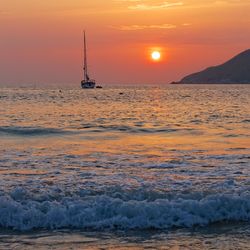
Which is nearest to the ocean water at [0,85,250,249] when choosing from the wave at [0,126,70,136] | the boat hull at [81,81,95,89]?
the wave at [0,126,70,136]

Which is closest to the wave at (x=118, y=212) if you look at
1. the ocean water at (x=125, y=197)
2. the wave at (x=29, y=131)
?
the ocean water at (x=125, y=197)

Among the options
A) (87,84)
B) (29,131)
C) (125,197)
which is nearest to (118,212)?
(125,197)

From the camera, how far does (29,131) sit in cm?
3002

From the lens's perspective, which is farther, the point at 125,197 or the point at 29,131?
the point at 29,131

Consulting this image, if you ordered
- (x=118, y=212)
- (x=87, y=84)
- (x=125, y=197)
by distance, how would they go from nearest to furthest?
(x=118, y=212) < (x=125, y=197) < (x=87, y=84)

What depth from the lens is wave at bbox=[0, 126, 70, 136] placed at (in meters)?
29.0

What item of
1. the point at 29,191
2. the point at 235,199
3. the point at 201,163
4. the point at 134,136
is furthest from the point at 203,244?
the point at 134,136

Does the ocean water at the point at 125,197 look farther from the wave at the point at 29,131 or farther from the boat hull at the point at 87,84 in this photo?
the boat hull at the point at 87,84

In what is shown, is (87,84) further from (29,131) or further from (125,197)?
(125,197)

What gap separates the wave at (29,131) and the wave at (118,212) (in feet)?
57.6

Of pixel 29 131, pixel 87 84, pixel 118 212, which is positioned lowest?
pixel 29 131

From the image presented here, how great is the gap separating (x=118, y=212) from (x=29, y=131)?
65.2ft

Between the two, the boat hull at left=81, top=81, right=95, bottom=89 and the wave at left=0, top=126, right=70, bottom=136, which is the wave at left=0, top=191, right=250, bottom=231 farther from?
the boat hull at left=81, top=81, right=95, bottom=89

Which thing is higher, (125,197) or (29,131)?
(125,197)
